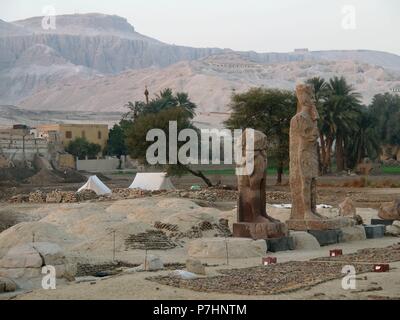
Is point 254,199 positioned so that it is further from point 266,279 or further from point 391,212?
point 391,212

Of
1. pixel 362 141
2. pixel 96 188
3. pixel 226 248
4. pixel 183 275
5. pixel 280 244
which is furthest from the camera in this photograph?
pixel 362 141

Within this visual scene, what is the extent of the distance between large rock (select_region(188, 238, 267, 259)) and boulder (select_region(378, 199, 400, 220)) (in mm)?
8142

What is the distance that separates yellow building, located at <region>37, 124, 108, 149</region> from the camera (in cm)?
7644

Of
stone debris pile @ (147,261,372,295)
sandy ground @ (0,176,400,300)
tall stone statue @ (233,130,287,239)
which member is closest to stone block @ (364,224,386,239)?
sandy ground @ (0,176,400,300)

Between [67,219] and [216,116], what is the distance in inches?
4521

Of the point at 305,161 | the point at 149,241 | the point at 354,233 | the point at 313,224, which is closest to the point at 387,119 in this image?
the point at 354,233

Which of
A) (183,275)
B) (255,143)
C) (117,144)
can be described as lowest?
(117,144)

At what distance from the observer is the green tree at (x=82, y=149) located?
72250mm

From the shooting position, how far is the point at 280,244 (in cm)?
1745

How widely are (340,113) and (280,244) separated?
123 ft

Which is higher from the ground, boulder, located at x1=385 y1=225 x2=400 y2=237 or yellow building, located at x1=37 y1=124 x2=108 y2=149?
boulder, located at x1=385 y1=225 x2=400 y2=237

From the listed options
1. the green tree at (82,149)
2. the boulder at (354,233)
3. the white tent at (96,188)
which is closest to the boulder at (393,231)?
the boulder at (354,233)

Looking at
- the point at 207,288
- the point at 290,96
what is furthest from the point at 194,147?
the point at 207,288

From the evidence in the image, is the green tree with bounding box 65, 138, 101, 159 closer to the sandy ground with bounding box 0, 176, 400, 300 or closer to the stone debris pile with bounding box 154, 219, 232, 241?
the sandy ground with bounding box 0, 176, 400, 300
